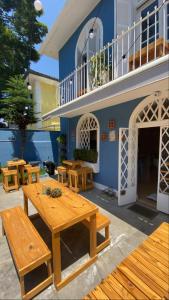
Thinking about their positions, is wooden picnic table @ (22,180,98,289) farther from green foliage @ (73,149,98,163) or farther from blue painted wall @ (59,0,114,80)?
blue painted wall @ (59,0,114,80)

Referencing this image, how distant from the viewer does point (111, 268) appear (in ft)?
7.88

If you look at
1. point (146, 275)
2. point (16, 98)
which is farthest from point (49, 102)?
point (146, 275)

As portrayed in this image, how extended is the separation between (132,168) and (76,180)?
2037 millimetres

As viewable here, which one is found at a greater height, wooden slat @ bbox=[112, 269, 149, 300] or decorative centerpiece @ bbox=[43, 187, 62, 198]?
decorative centerpiece @ bbox=[43, 187, 62, 198]

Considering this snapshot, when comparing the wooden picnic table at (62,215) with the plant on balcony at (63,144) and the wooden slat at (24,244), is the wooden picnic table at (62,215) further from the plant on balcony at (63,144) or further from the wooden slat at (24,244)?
the plant on balcony at (63,144)

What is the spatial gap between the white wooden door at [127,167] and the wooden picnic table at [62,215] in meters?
2.02

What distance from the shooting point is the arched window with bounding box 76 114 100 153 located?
6.47 m

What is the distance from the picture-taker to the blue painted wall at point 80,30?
525 centimetres

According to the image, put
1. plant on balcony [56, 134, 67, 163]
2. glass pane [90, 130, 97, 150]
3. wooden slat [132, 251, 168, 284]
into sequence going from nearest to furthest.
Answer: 1. wooden slat [132, 251, 168, 284]
2. glass pane [90, 130, 97, 150]
3. plant on balcony [56, 134, 67, 163]

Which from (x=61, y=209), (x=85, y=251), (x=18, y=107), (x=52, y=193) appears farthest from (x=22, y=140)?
(x=85, y=251)

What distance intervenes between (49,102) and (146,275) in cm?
1169

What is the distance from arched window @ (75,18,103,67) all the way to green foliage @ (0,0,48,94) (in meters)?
8.36

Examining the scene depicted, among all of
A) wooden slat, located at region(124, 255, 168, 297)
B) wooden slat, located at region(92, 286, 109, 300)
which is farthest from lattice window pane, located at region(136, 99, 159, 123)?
wooden slat, located at region(92, 286, 109, 300)

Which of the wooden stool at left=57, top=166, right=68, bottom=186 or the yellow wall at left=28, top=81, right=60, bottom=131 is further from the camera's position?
the yellow wall at left=28, top=81, right=60, bottom=131
